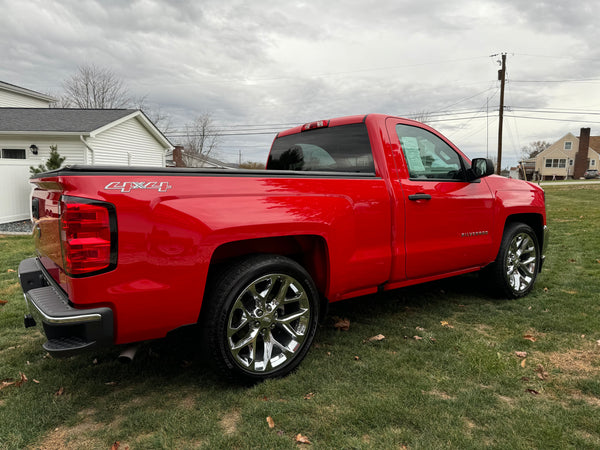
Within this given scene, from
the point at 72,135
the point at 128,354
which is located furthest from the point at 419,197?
the point at 72,135

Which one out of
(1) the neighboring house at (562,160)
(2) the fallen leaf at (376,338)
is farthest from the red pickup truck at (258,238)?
(1) the neighboring house at (562,160)

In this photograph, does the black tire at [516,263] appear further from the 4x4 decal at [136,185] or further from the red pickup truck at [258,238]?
the 4x4 decal at [136,185]

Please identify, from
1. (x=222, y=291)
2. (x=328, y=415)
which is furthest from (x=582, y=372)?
(x=222, y=291)

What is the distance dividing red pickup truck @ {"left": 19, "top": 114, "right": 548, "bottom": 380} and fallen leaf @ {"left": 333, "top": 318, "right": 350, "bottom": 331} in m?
0.62

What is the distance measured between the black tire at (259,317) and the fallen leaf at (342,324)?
0.90 metres

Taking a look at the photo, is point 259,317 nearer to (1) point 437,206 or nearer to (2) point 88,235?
(2) point 88,235

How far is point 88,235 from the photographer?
2.14 m

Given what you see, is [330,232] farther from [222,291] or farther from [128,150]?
[128,150]

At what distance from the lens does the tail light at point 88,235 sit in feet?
6.99

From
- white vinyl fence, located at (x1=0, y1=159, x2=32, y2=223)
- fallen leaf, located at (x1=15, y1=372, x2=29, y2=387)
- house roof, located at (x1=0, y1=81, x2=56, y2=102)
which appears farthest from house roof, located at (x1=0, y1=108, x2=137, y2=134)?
fallen leaf, located at (x1=15, y1=372, x2=29, y2=387)

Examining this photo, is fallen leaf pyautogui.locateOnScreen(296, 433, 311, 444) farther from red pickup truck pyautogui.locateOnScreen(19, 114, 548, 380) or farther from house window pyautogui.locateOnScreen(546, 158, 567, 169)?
house window pyautogui.locateOnScreen(546, 158, 567, 169)

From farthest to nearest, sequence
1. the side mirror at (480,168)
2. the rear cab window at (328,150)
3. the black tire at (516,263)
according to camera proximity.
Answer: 1. the black tire at (516,263)
2. the side mirror at (480,168)
3. the rear cab window at (328,150)

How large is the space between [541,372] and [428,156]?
2004 millimetres

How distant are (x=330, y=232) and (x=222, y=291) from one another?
0.90m
